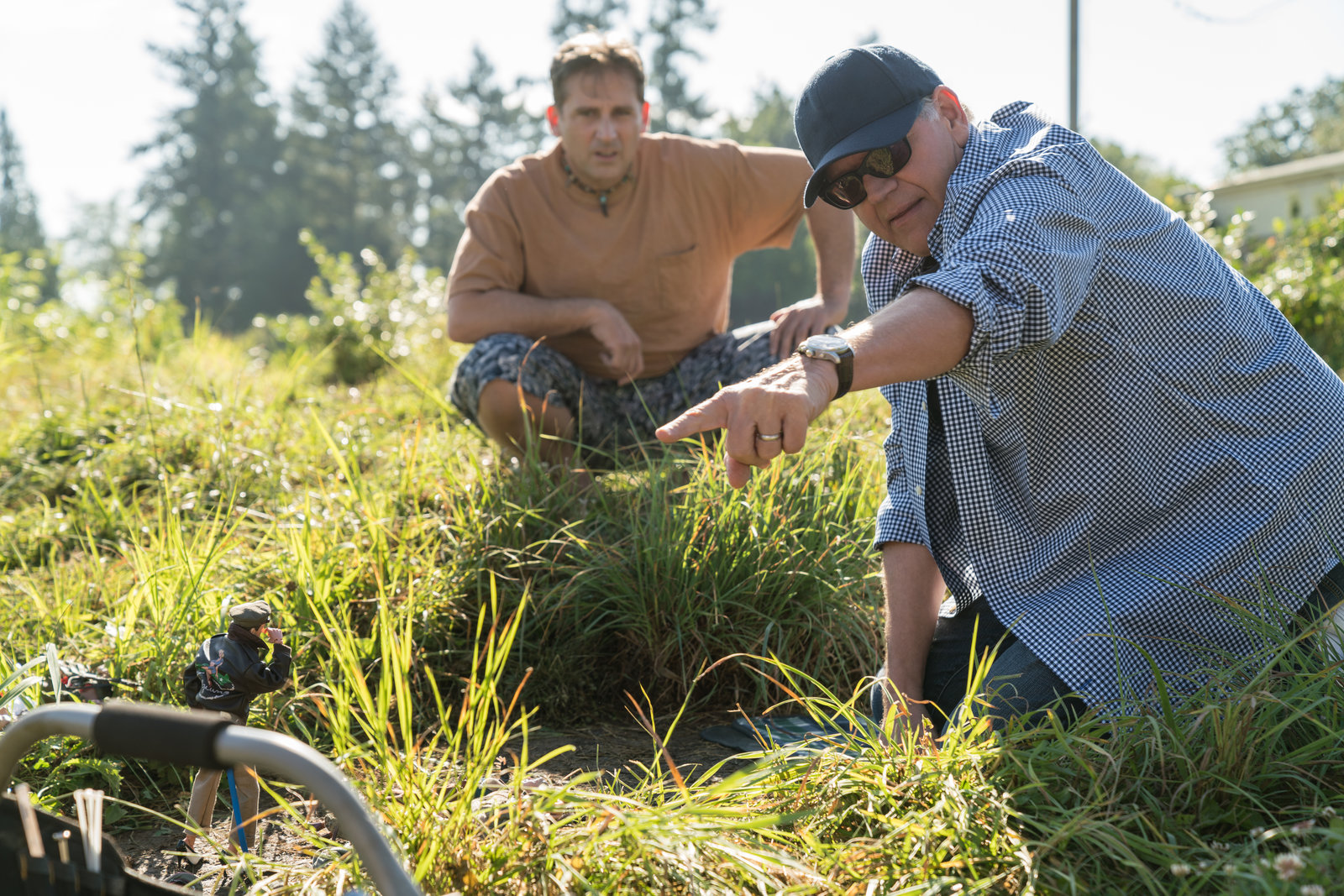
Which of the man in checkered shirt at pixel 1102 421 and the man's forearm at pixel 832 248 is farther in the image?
the man's forearm at pixel 832 248

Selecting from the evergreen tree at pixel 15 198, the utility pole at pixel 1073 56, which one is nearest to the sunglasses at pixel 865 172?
the utility pole at pixel 1073 56

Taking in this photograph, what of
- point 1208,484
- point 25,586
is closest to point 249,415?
point 25,586

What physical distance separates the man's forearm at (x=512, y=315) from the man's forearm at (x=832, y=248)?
102 cm

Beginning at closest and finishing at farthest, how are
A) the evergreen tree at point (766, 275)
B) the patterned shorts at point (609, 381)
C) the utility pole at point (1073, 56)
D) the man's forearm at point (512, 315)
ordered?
1. the patterned shorts at point (609, 381)
2. the man's forearm at point (512, 315)
3. the utility pole at point (1073, 56)
4. the evergreen tree at point (766, 275)

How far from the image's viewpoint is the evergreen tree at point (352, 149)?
38375 millimetres

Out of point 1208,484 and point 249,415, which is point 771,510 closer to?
point 1208,484

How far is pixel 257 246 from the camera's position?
122 feet

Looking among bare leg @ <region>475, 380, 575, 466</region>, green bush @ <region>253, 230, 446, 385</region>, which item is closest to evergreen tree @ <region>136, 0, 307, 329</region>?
green bush @ <region>253, 230, 446, 385</region>

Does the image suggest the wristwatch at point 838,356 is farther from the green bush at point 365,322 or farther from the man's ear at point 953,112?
the green bush at point 365,322

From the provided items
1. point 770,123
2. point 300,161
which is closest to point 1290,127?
point 770,123

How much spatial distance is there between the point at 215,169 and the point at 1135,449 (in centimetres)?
4364

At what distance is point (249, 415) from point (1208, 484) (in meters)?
3.70

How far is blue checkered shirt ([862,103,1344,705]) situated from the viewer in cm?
180

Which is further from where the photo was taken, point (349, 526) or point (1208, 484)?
point (349, 526)
